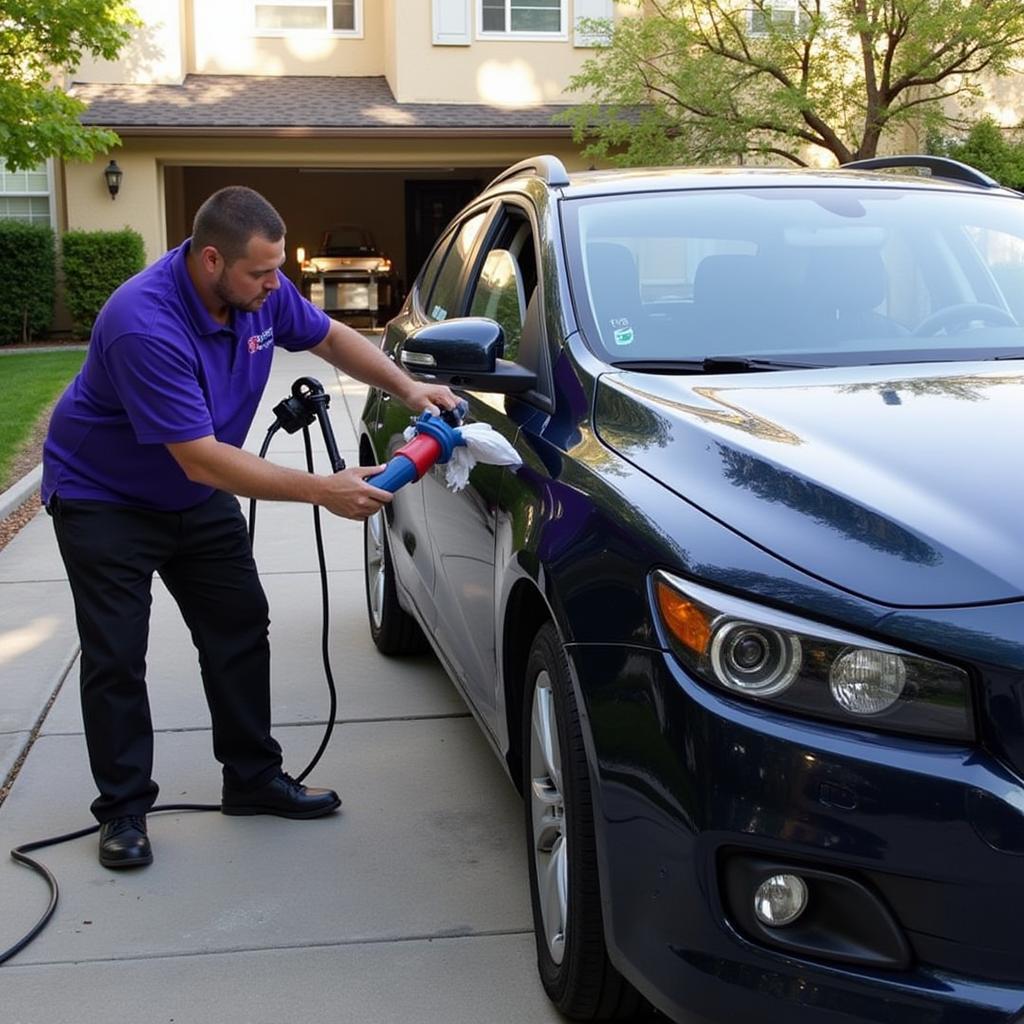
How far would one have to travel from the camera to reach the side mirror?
3527 millimetres

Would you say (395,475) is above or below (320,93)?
below

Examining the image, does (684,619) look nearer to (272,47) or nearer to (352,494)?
(352,494)

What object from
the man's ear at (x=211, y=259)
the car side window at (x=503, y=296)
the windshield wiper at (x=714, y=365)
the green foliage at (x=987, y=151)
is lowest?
the windshield wiper at (x=714, y=365)

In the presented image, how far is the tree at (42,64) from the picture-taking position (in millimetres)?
14734

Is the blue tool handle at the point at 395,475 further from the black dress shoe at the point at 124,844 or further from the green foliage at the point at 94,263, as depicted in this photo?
the green foliage at the point at 94,263

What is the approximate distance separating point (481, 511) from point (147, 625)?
1024 millimetres

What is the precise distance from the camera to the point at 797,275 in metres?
3.87

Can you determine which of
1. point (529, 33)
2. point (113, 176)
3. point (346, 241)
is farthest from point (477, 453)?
point (346, 241)

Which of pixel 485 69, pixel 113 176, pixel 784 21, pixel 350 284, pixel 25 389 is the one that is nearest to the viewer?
pixel 25 389

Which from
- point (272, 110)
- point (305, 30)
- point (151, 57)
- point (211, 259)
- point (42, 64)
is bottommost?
point (211, 259)

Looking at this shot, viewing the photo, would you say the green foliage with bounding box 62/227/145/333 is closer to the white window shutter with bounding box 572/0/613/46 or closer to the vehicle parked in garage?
the vehicle parked in garage

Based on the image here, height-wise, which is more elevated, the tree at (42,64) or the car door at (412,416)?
the tree at (42,64)

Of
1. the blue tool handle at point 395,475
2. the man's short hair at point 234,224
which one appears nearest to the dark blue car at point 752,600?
the blue tool handle at point 395,475

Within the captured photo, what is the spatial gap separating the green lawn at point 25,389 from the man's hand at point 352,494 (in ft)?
22.4
